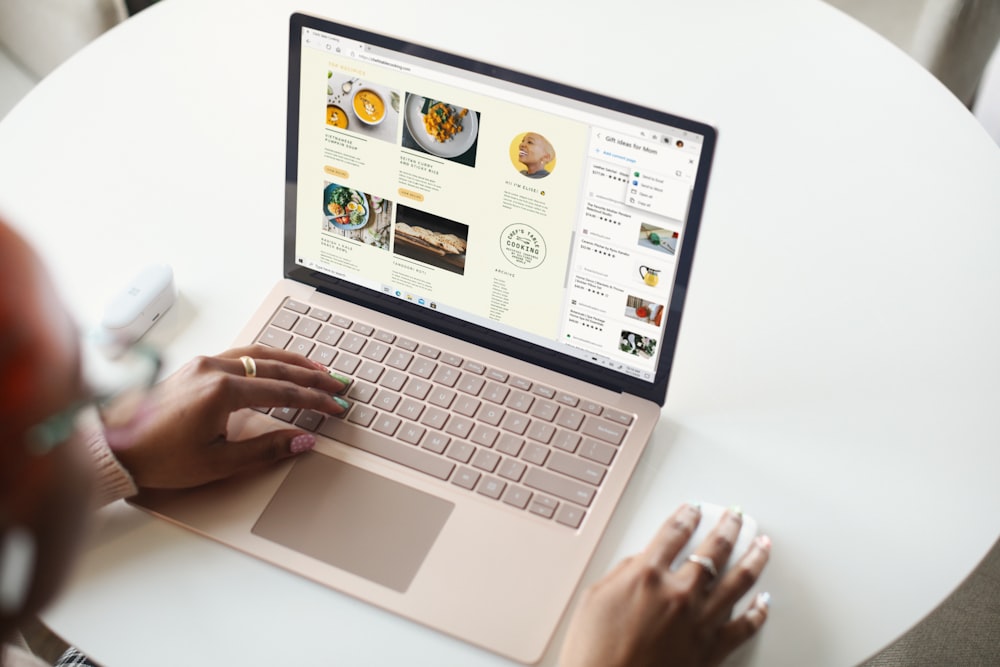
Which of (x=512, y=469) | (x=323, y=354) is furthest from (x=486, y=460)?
(x=323, y=354)

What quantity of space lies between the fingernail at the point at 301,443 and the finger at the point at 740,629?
449 mm

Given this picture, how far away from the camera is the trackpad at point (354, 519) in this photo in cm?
99

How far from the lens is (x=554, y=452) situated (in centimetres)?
108

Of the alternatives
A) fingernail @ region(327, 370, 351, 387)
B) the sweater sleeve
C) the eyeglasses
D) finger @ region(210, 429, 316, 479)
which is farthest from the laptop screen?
the eyeglasses

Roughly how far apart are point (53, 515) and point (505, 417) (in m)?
0.63

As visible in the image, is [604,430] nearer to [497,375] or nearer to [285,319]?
[497,375]

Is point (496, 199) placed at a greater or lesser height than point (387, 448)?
greater

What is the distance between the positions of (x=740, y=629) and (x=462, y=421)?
354 mm

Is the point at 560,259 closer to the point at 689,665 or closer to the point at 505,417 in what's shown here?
the point at 505,417

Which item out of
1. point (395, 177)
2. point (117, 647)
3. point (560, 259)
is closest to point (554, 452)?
point (560, 259)

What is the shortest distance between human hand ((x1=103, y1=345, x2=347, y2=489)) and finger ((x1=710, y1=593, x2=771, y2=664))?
453mm

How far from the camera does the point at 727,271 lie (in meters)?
1.29

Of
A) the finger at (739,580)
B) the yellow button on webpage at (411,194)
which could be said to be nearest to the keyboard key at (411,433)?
the yellow button on webpage at (411,194)

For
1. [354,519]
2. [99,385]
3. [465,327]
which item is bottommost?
[354,519]
